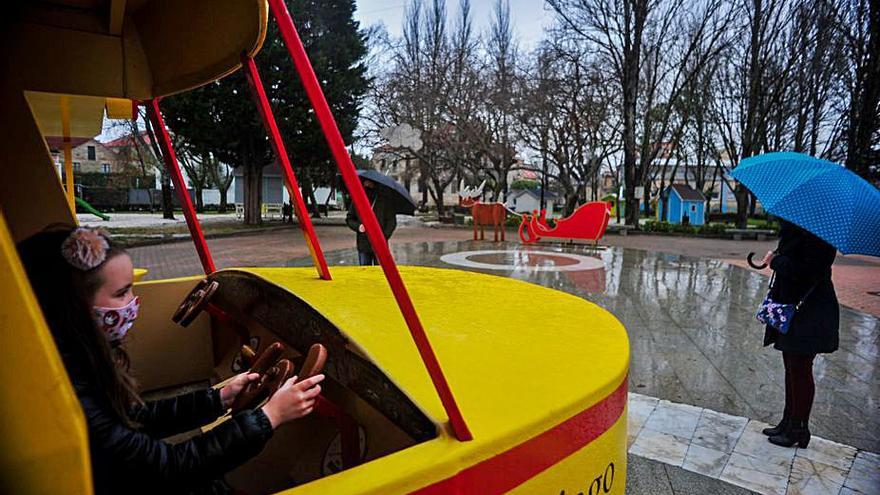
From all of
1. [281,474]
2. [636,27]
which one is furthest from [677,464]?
[636,27]

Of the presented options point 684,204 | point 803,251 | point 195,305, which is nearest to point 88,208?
point 195,305

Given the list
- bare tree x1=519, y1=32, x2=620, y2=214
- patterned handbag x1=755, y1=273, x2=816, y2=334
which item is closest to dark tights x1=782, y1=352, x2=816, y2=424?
patterned handbag x1=755, y1=273, x2=816, y2=334

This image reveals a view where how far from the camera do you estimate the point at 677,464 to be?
280 centimetres

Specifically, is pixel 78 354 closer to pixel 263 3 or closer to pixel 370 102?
pixel 263 3

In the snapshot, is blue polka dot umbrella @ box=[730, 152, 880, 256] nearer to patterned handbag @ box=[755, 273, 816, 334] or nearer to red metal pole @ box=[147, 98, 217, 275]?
patterned handbag @ box=[755, 273, 816, 334]

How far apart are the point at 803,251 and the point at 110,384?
10.9 feet

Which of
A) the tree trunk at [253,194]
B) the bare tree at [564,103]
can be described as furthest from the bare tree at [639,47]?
the tree trunk at [253,194]

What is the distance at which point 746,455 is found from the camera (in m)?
2.91

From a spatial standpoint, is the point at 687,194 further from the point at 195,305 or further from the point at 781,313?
the point at 195,305

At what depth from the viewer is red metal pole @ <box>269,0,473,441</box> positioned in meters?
1.04

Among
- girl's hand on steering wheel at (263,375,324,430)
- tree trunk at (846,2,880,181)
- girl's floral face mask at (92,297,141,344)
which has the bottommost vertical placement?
girl's hand on steering wheel at (263,375,324,430)

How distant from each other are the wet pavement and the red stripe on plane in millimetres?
2756

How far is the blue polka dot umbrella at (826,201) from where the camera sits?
8.44ft

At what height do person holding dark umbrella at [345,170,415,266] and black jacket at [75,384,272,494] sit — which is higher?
person holding dark umbrella at [345,170,415,266]
